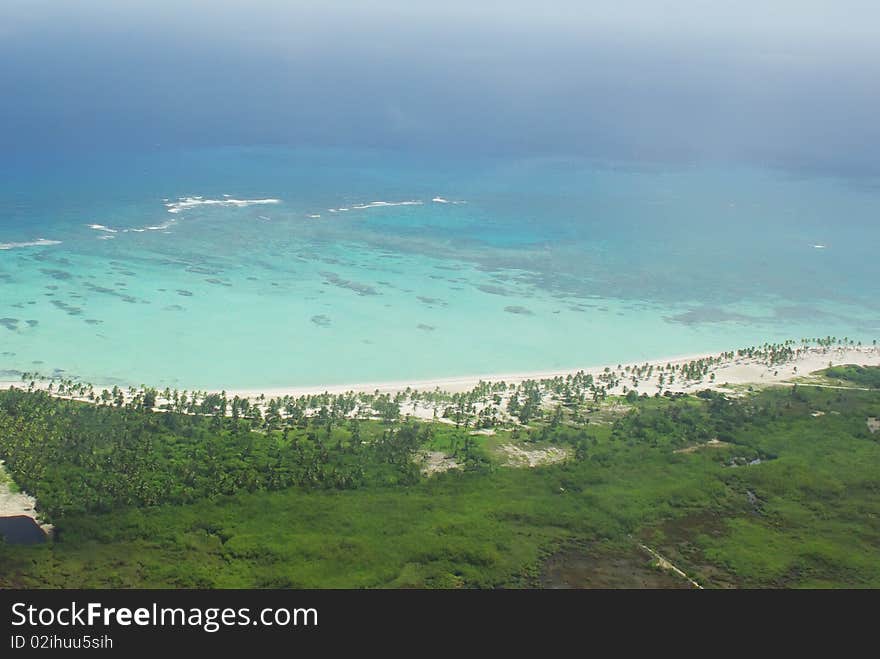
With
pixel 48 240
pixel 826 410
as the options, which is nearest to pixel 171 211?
pixel 48 240

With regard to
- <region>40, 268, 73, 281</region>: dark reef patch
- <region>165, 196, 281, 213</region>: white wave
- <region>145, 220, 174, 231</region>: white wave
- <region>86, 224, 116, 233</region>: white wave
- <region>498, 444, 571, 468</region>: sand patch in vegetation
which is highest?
<region>165, 196, 281, 213</region>: white wave

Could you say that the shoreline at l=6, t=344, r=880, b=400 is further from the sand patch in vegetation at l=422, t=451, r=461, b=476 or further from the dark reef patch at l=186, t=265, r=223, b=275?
the dark reef patch at l=186, t=265, r=223, b=275

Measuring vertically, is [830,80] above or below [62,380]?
above

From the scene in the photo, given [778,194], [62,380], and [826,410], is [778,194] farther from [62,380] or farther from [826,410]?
[62,380]

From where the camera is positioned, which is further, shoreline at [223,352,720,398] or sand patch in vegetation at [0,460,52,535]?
shoreline at [223,352,720,398]

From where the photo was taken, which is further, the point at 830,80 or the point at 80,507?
the point at 830,80

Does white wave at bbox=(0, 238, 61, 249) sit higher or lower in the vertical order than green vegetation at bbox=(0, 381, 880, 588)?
higher

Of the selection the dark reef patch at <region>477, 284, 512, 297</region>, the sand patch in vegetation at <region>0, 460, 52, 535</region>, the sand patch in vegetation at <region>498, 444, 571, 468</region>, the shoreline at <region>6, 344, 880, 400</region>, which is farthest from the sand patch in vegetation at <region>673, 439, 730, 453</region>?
the sand patch in vegetation at <region>0, 460, 52, 535</region>

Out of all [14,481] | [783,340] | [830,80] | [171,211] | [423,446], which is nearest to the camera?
[14,481]
